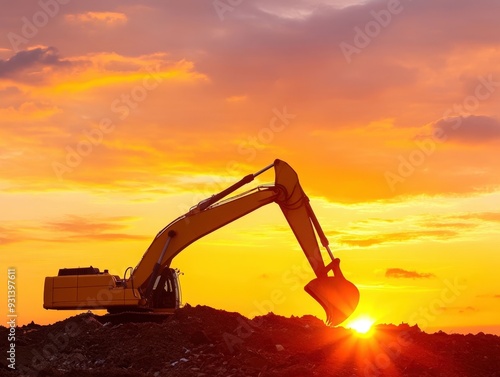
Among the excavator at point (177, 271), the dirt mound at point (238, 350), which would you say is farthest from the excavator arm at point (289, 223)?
the dirt mound at point (238, 350)

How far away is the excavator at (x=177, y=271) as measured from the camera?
24469mm

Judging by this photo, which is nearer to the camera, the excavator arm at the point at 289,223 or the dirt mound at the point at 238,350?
the dirt mound at the point at 238,350

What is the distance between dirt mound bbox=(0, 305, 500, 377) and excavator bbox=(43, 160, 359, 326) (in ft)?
3.50

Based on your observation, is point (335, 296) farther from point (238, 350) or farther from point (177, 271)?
point (177, 271)

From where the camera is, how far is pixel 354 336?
26.9 m

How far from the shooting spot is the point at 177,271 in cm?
2866

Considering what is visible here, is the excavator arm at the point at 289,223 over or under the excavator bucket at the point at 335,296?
over

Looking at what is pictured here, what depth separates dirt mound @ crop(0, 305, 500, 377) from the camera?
23328mm

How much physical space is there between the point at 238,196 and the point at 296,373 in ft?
22.1

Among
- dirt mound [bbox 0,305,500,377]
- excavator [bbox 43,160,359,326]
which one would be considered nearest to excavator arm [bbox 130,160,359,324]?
excavator [bbox 43,160,359,326]

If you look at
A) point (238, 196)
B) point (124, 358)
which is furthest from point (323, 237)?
point (124, 358)

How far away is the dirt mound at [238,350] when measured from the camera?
76.5 feet

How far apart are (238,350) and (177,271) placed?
16.5ft

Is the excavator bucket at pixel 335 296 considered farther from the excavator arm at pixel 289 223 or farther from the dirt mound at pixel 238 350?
the dirt mound at pixel 238 350
